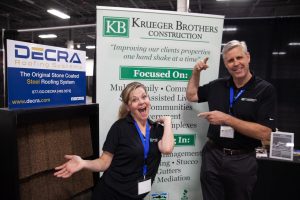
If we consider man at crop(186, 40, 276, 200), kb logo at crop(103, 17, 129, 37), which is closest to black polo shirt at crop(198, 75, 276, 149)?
man at crop(186, 40, 276, 200)

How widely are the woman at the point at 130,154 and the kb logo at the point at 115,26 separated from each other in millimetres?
677

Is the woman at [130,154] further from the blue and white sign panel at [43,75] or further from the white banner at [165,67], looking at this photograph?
the white banner at [165,67]

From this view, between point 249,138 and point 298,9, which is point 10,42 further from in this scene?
point 298,9

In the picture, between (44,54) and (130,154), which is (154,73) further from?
(44,54)

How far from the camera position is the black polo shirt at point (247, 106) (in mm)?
1841

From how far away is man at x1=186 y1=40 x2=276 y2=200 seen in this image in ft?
6.01

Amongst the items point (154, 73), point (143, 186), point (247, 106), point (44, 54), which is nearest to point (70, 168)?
point (143, 186)

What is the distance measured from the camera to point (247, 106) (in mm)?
1874

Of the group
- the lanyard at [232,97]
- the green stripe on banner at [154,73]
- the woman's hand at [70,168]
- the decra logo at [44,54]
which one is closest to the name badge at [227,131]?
the lanyard at [232,97]

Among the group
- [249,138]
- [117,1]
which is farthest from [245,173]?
[117,1]

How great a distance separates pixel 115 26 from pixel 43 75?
0.82m

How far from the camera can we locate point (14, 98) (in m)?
1.38

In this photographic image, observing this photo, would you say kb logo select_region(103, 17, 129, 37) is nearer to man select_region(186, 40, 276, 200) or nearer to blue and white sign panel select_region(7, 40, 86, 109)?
blue and white sign panel select_region(7, 40, 86, 109)

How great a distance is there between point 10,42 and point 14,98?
308mm
